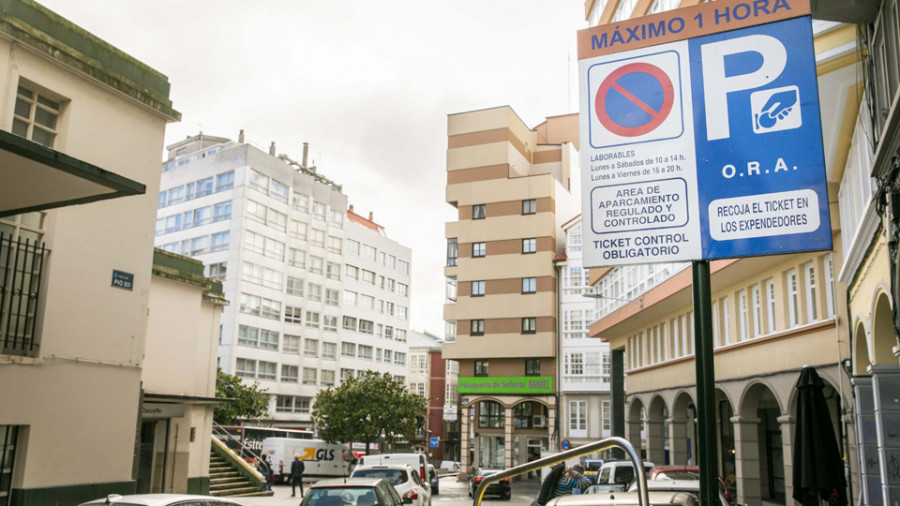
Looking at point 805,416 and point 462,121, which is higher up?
point 462,121

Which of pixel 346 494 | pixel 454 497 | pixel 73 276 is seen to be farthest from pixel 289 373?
pixel 346 494

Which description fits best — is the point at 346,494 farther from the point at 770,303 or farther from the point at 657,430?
the point at 657,430

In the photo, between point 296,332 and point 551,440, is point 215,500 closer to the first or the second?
point 551,440

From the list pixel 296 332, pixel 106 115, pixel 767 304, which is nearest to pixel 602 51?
pixel 106 115

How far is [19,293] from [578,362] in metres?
43.4

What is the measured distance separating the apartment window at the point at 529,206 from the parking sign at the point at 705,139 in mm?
48950

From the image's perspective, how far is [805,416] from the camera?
35.0 ft

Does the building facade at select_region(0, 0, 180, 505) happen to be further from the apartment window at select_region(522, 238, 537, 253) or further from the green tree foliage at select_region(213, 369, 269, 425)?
the green tree foliage at select_region(213, 369, 269, 425)

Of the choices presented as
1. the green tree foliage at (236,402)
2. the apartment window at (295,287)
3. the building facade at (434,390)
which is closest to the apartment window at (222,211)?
the apartment window at (295,287)

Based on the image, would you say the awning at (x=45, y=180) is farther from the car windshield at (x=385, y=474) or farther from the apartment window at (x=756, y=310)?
the apartment window at (x=756, y=310)

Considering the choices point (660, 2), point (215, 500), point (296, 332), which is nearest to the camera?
point (215, 500)

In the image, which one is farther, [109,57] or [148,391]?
[148,391]

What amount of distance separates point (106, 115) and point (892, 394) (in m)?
15.0

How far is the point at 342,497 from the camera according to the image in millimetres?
13375
